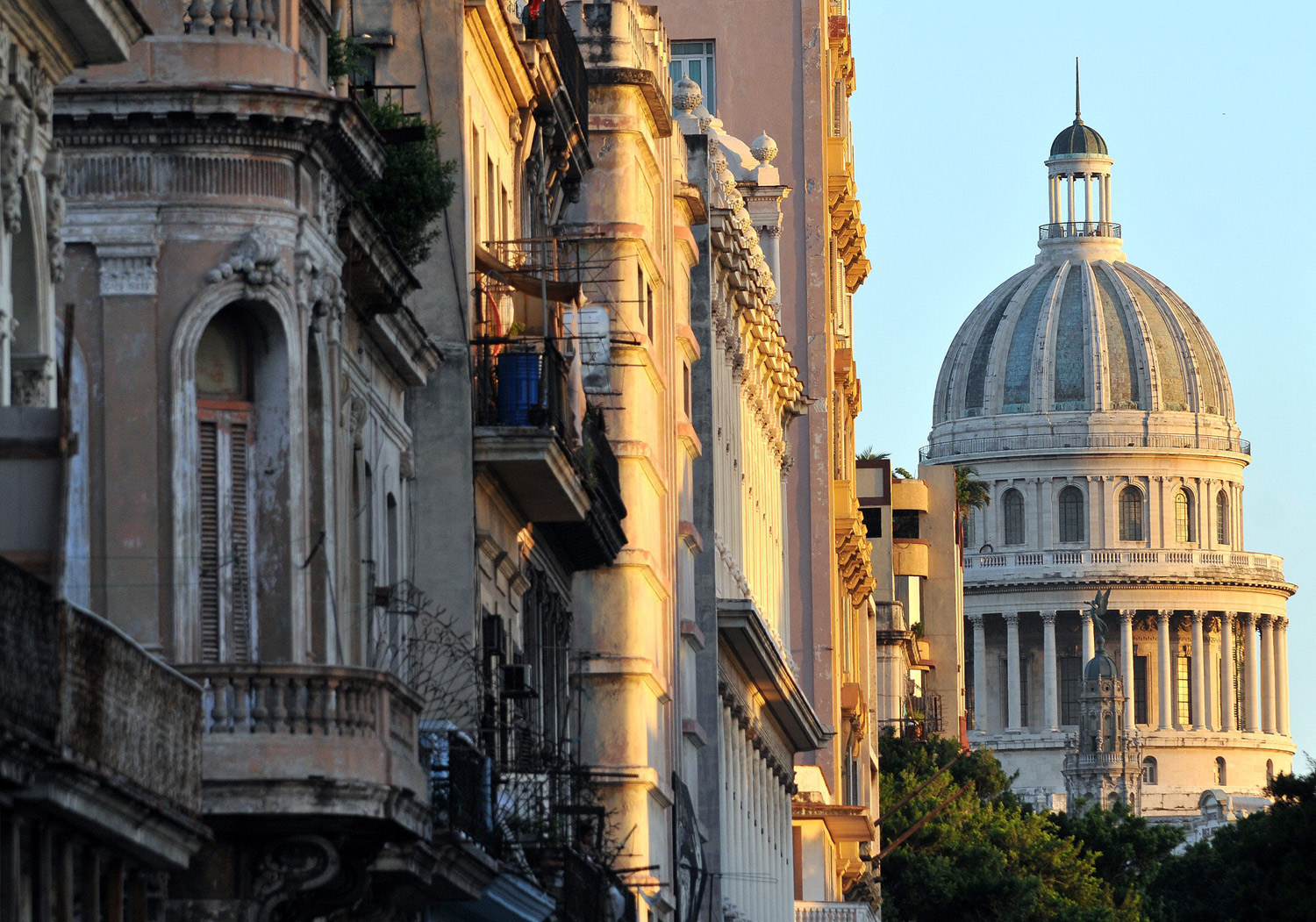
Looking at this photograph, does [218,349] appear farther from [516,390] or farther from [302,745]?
[516,390]

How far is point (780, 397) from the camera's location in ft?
224

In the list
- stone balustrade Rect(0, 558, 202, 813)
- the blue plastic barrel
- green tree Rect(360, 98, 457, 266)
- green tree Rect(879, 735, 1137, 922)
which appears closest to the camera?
stone balustrade Rect(0, 558, 202, 813)

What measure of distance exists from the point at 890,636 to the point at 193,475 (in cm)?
9019

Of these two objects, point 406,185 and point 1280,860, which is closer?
point 406,185

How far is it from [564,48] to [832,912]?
35.0m

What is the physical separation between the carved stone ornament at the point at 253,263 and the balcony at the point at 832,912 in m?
46.2

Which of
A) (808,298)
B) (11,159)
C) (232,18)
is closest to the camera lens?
(11,159)

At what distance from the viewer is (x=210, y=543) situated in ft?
82.5

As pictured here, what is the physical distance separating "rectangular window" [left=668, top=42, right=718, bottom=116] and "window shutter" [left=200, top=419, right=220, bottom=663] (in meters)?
50.4

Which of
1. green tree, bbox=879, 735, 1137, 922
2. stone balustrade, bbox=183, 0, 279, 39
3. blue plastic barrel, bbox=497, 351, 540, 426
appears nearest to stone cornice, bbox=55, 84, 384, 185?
stone balustrade, bbox=183, 0, 279, 39

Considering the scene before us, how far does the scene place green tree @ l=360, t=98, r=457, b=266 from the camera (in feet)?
97.2

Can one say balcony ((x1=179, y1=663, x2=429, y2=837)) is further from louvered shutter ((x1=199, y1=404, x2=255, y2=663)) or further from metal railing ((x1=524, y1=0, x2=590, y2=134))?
metal railing ((x1=524, y1=0, x2=590, y2=134))

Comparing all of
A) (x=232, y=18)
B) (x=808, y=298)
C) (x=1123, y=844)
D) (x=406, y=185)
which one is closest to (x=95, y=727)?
(x=232, y=18)

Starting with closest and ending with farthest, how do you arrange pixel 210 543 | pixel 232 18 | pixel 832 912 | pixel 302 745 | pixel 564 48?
pixel 302 745 → pixel 210 543 → pixel 232 18 → pixel 564 48 → pixel 832 912
